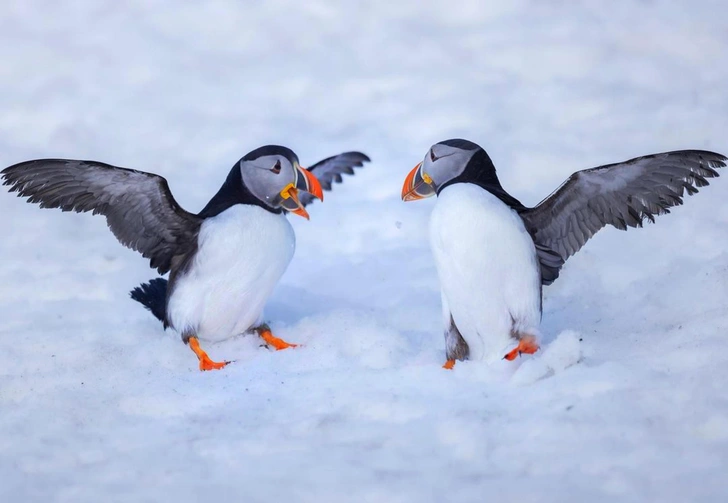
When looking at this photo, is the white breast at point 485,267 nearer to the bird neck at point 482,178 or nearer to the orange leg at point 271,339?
the bird neck at point 482,178

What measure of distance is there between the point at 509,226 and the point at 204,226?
1.62 m

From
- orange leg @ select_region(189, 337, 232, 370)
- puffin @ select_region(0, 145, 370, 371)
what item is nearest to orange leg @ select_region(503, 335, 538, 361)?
puffin @ select_region(0, 145, 370, 371)

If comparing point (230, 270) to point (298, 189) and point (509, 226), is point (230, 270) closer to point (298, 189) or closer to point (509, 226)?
point (298, 189)

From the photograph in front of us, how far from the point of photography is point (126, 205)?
5.06 metres

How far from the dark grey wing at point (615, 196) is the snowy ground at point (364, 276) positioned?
506mm

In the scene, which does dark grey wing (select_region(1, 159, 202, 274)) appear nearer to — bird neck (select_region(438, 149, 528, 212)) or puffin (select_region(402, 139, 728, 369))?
puffin (select_region(402, 139, 728, 369))

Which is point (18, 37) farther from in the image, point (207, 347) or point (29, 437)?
point (29, 437)

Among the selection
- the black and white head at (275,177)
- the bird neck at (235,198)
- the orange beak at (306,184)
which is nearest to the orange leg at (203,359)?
the bird neck at (235,198)

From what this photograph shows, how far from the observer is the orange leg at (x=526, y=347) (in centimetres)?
438

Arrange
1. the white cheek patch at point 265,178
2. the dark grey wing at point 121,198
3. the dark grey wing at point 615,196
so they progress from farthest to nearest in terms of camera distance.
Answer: the white cheek patch at point 265,178, the dark grey wing at point 121,198, the dark grey wing at point 615,196

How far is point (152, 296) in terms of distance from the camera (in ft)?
17.9

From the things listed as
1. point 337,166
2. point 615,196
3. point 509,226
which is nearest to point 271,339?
point 509,226

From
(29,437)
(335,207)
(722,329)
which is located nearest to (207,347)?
(29,437)

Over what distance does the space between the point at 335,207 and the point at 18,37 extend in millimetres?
4098
